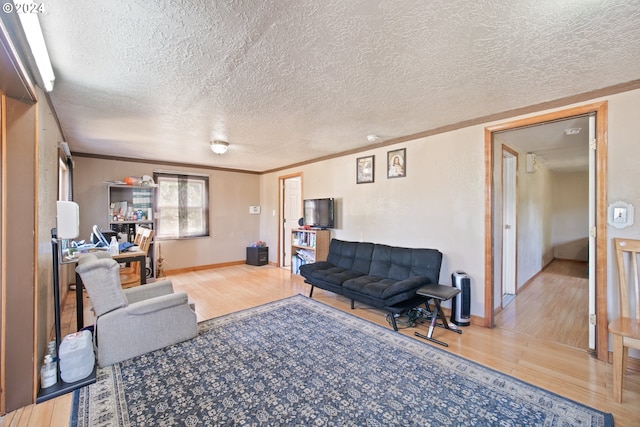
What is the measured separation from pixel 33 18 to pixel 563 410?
380cm

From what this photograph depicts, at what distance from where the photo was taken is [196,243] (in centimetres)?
589

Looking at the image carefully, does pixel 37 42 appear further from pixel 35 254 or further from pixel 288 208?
pixel 288 208

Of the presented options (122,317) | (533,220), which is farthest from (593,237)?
(122,317)

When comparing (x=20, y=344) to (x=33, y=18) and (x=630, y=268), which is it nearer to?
(x=33, y=18)

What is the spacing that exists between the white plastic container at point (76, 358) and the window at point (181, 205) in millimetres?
3634

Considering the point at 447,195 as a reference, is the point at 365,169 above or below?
above

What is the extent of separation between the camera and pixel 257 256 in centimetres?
632

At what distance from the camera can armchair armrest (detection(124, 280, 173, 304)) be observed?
2.77 meters

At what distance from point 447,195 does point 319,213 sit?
2.30 metres

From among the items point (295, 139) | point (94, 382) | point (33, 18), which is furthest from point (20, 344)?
point (295, 139)

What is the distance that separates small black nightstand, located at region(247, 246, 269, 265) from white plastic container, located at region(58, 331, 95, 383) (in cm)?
419

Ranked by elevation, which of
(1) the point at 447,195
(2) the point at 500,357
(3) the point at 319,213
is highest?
(1) the point at 447,195

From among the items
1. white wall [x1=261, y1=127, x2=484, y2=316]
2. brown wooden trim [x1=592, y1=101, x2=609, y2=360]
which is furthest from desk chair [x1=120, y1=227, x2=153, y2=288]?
brown wooden trim [x1=592, y1=101, x2=609, y2=360]

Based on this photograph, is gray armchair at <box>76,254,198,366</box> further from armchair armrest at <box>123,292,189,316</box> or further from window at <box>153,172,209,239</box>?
window at <box>153,172,209,239</box>
